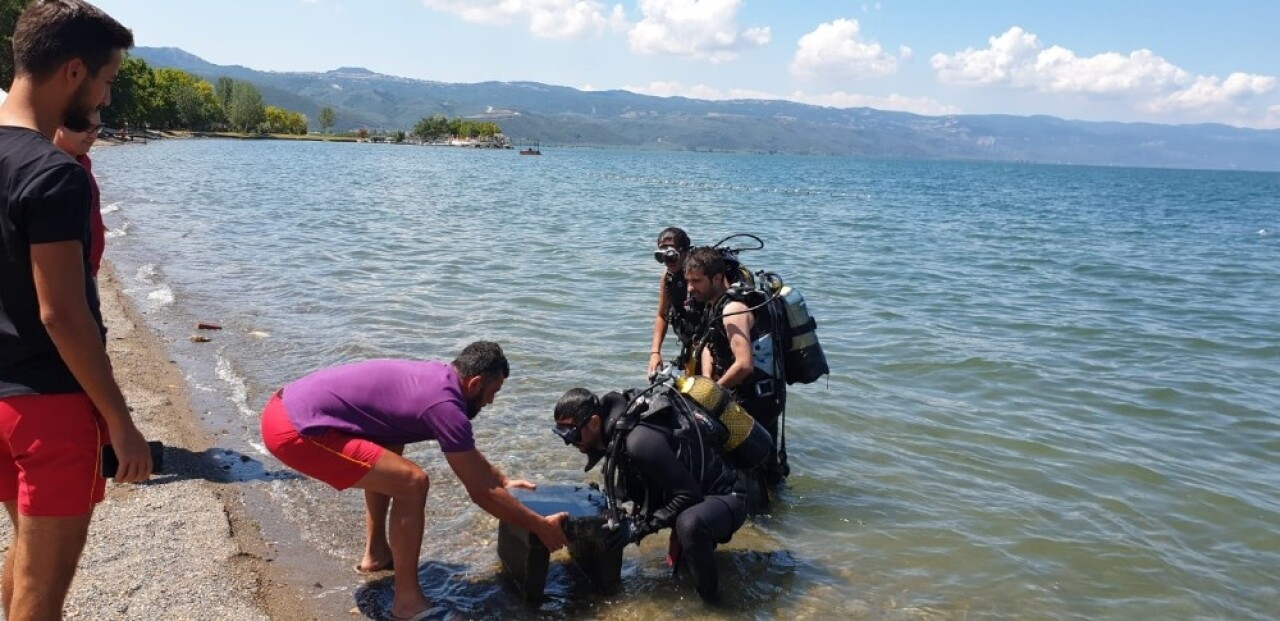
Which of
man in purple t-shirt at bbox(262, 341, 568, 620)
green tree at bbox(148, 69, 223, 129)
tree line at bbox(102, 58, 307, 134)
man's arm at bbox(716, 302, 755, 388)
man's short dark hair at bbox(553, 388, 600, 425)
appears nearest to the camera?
man in purple t-shirt at bbox(262, 341, 568, 620)

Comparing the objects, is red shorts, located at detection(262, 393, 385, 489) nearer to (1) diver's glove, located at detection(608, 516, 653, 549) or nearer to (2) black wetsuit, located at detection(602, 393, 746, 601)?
(2) black wetsuit, located at detection(602, 393, 746, 601)

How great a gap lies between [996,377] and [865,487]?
425 centimetres

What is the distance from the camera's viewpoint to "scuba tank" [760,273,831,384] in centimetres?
615

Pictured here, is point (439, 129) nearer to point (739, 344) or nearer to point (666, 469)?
point (739, 344)

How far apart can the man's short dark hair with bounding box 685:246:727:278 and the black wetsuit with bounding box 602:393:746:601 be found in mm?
1342

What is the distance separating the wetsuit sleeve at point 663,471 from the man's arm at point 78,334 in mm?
2396

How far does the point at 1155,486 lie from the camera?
24.3 feet

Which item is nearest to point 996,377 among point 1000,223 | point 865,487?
point 865,487

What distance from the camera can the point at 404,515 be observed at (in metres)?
4.37

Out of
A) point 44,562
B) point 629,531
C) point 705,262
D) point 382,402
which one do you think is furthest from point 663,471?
point 44,562

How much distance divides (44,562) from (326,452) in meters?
1.48

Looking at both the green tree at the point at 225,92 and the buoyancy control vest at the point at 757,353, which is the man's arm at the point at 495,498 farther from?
the green tree at the point at 225,92

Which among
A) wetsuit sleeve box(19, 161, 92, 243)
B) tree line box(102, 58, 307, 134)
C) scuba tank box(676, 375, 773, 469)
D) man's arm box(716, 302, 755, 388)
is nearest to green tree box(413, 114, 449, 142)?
tree line box(102, 58, 307, 134)

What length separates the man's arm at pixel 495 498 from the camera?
4.09 m
